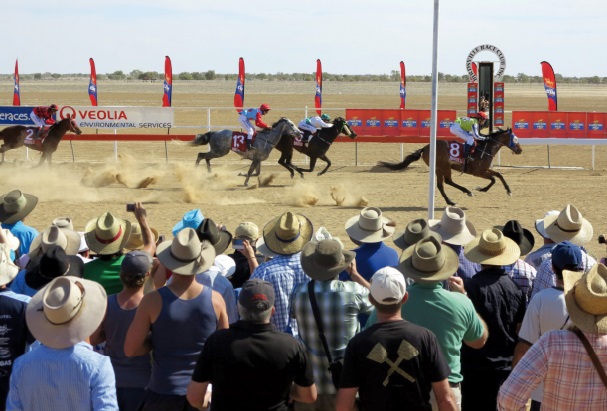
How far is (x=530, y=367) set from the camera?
12.2 ft

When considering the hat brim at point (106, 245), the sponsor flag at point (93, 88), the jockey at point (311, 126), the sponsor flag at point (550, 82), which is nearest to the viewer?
the hat brim at point (106, 245)

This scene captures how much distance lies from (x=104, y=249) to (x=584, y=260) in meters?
3.10

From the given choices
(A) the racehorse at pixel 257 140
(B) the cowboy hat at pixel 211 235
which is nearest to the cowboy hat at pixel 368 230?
(B) the cowboy hat at pixel 211 235

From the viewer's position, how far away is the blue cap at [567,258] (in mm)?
5043

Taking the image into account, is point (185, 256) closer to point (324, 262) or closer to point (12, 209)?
point (324, 262)

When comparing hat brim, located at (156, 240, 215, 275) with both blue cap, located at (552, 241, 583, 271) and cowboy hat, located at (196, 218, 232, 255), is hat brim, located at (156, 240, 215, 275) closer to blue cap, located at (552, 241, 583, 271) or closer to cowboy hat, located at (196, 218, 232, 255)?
cowboy hat, located at (196, 218, 232, 255)

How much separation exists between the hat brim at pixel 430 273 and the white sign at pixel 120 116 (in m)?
21.4

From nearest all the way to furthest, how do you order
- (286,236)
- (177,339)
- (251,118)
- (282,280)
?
1. (177,339)
2. (282,280)
3. (286,236)
4. (251,118)

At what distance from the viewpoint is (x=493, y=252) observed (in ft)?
18.1

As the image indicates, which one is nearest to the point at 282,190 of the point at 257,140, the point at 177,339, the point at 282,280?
the point at 257,140

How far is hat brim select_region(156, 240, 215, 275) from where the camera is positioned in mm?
4738

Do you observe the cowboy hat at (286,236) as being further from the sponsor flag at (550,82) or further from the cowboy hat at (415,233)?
the sponsor flag at (550,82)

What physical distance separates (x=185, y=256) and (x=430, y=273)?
1322 millimetres

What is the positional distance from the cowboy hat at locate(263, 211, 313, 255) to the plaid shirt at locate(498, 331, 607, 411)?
83.9 inches
